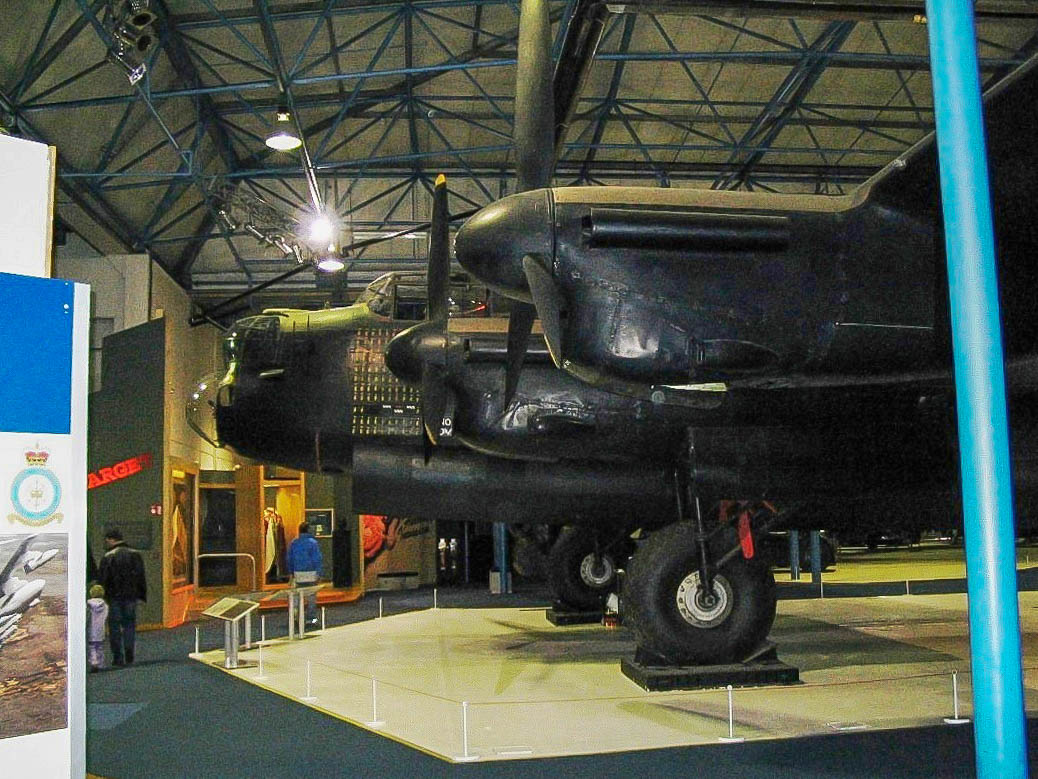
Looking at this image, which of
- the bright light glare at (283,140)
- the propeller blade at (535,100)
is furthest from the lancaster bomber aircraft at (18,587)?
the bright light glare at (283,140)

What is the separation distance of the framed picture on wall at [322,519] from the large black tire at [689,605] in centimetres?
1551

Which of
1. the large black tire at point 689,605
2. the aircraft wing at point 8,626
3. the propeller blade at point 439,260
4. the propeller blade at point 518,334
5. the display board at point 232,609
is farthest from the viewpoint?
the display board at point 232,609

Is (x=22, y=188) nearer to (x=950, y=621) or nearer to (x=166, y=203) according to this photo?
(x=950, y=621)

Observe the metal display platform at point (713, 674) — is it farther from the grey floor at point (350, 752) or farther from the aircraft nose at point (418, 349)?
the aircraft nose at point (418, 349)

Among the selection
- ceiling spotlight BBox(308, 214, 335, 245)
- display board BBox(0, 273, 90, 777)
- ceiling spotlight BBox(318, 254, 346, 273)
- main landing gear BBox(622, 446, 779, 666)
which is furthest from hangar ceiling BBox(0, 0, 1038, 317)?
display board BBox(0, 273, 90, 777)

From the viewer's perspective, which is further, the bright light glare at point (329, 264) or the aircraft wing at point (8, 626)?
the bright light glare at point (329, 264)

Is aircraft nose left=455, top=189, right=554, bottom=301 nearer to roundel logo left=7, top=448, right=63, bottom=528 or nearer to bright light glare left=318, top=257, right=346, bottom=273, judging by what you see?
roundel logo left=7, top=448, right=63, bottom=528

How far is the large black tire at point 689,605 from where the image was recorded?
8.53 m

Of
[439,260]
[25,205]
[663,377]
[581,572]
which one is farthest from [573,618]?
[25,205]

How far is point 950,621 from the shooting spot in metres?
12.9

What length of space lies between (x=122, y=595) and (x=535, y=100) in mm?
7693

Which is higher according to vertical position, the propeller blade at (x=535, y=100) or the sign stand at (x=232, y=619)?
the propeller blade at (x=535, y=100)

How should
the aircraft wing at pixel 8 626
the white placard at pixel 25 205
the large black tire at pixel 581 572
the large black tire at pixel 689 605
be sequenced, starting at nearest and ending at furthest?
the aircraft wing at pixel 8 626, the white placard at pixel 25 205, the large black tire at pixel 689 605, the large black tire at pixel 581 572

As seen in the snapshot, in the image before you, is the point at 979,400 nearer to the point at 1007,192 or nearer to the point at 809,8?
the point at 1007,192
